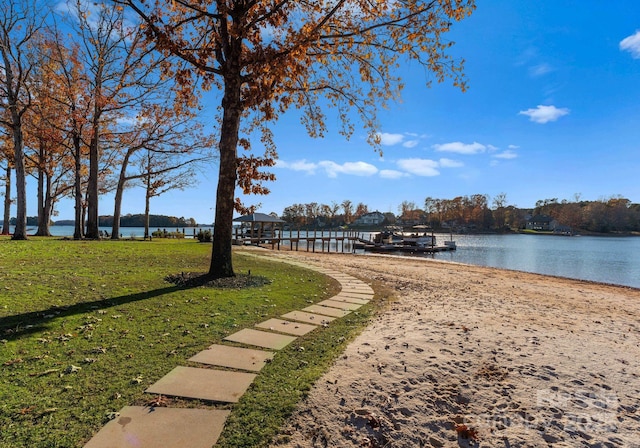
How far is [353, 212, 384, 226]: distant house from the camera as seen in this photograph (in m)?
117

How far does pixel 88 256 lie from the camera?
8.69 metres

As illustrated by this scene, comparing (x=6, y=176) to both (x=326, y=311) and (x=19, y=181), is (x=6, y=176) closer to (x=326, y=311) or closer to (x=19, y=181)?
(x=19, y=181)

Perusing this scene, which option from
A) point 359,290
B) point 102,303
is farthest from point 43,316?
point 359,290

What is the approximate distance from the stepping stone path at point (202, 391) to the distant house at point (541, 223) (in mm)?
112748

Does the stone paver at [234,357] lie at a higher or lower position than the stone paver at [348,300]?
higher

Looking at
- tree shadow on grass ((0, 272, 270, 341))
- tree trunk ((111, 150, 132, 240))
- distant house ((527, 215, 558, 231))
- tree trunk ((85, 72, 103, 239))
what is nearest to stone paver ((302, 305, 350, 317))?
tree shadow on grass ((0, 272, 270, 341))

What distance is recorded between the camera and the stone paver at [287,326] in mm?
3977

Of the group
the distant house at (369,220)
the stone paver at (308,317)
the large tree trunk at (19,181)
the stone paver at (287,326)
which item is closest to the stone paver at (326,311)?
the stone paver at (308,317)

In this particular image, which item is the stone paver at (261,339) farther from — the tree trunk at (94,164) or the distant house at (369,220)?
the distant house at (369,220)

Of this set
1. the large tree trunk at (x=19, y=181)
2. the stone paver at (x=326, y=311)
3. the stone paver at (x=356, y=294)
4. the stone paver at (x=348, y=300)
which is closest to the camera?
the stone paver at (x=326, y=311)

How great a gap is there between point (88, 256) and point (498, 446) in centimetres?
958

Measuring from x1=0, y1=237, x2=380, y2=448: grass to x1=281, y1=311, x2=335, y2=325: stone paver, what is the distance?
17cm

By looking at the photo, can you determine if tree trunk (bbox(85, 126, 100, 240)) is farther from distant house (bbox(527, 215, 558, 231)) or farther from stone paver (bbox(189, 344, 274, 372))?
distant house (bbox(527, 215, 558, 231))

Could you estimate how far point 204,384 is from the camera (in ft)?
8.45
